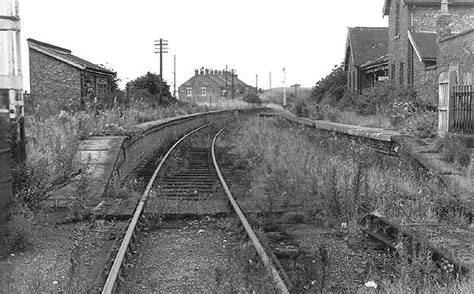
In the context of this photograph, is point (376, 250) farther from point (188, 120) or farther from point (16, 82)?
point (188, 120)

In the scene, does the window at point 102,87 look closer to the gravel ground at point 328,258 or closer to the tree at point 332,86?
the tree at point 332,86

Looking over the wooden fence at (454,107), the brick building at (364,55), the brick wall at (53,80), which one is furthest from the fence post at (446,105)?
the brick building at (364,55)

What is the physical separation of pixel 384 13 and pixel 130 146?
2491 centimetres

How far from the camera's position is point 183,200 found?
9.20 m

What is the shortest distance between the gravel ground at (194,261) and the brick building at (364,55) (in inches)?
1257

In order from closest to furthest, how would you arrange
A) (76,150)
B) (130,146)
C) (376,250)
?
1. (376,250)
2. (76,150)
3. (130,146)

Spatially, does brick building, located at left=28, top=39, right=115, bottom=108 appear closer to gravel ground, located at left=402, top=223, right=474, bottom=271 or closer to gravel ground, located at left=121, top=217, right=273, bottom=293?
gravel ground, located at left=121, top=217, right=273, bottom=293

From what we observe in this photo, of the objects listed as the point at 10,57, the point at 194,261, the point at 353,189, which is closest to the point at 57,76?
the point at 10,57

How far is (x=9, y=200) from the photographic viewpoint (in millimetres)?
6559

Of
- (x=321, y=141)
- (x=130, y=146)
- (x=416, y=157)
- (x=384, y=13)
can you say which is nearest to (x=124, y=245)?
(x=416, y=157)

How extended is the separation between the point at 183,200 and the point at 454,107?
5985 mm

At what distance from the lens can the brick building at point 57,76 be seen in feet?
103

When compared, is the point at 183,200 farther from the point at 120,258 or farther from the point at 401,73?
the point at 401,73

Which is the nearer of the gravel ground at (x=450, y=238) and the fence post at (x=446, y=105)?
the gravel ground at (x=450, y=238)
